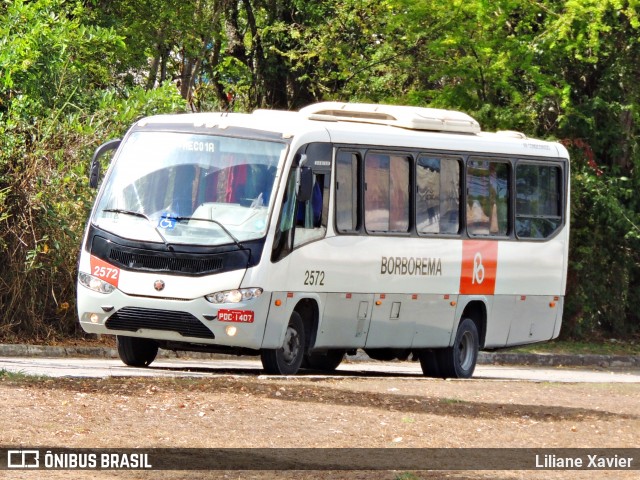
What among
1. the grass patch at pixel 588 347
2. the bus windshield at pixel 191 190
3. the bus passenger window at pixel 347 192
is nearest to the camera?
the bus windshield at pixel 191 190

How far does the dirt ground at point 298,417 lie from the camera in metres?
10.4

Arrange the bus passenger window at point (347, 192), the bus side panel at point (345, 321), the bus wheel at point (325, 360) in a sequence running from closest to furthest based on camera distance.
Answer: the bus side panel at point (345, 321), the bus passenger window at point (347, 192), the bus wheel at point (325, 360)

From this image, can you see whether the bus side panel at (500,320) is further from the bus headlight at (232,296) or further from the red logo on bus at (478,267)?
the bus headlight at (232,296)

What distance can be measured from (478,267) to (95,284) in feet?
18.1

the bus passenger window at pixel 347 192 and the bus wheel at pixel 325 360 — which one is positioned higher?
the bus passenger window at pixel 347 192

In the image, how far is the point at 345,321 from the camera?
1823cm

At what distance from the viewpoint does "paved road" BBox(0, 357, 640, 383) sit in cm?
1709

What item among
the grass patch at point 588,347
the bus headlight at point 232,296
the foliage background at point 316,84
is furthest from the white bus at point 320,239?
the grass patch at point 588,347

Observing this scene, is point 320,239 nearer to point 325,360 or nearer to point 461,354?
point 325,360

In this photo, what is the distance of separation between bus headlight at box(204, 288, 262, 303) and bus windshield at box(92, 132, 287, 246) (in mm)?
541

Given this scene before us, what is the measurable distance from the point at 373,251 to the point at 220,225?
8.32ft

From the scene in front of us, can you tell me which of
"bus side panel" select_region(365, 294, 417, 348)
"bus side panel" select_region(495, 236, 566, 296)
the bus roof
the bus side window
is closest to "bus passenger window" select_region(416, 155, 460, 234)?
the bus roof

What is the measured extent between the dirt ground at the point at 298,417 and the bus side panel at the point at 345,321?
1.66m

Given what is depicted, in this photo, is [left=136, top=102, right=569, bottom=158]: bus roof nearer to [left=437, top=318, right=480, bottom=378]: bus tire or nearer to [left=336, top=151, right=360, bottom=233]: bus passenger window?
[left=336, top=151, right=360, bottom=233]: bus passenger window
